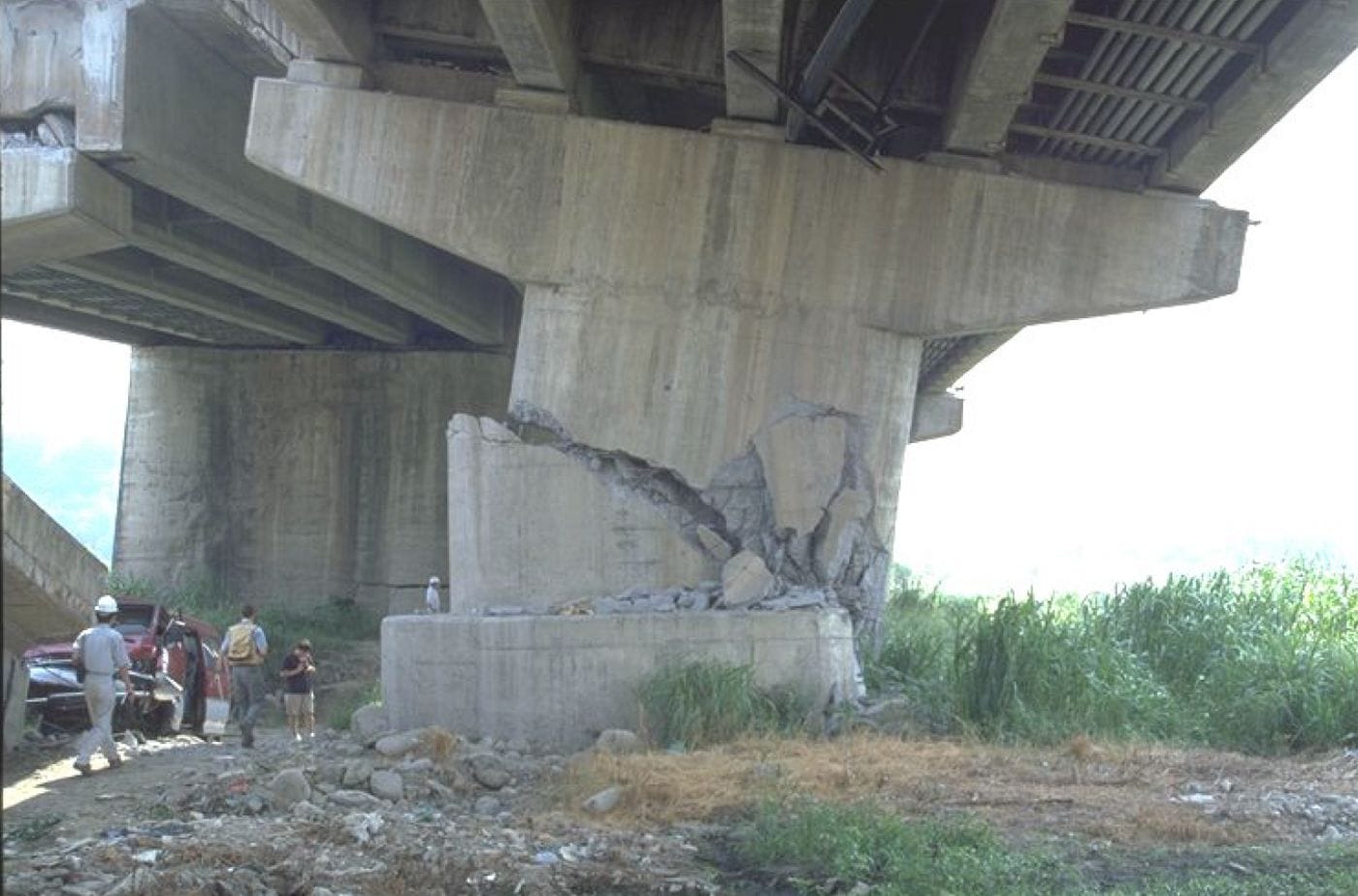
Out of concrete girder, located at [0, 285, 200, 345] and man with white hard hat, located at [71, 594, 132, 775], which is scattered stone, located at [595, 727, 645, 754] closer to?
man with white hard hat, located at [71, 594, 132, 775]

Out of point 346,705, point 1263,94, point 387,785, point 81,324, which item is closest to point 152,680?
point 346,705

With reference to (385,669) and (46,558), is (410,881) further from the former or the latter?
(385,669)

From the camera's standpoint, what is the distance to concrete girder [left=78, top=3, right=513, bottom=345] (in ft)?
52.6

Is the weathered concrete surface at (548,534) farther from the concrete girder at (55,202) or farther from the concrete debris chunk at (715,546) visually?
the concrete girder at (55,202)

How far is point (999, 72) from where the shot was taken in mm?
11430

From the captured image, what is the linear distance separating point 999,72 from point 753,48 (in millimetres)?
1811

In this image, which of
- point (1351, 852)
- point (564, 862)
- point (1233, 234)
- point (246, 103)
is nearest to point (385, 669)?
point (564, 862)

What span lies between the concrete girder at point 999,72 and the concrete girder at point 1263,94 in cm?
156

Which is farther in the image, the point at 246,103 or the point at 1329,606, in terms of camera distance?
the point at 246,103

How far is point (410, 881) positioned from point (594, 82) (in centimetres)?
853

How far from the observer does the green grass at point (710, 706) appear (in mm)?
10711

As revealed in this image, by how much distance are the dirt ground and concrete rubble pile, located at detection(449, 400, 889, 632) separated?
180cm

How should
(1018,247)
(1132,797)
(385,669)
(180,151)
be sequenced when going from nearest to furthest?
(1132,797) < (385,669) < (1018,247) < (180,151)

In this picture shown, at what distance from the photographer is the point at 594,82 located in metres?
13.9
